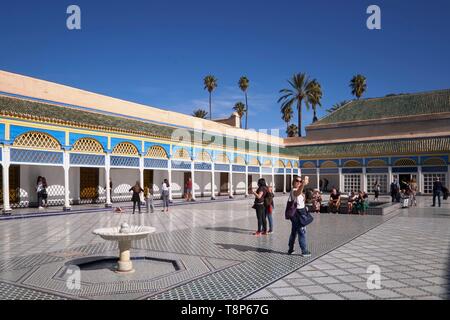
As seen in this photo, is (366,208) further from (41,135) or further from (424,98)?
(424,98)

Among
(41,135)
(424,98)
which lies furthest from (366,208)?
(424,98)

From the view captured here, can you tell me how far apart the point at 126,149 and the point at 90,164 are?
2.39m

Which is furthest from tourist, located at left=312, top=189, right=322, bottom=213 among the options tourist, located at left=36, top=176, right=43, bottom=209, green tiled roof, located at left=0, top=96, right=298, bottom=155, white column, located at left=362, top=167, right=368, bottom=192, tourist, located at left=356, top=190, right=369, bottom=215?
white column, located at left=362, top=167, right=368, bottom=192

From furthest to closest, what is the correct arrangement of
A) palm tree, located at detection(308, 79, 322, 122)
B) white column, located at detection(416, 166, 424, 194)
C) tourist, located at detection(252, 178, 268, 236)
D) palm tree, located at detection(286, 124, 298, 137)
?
1. palm tree, located at detection(286, 124, 298, 137)
2. palm tree, located at detection(308, 79, 322, 122)
3. white column, located at detection(416, 166, 424, 194)
4. tourist, located at detection(252, 178, 268, 236)

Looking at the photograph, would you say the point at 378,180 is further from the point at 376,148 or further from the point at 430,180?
the point at 430,180

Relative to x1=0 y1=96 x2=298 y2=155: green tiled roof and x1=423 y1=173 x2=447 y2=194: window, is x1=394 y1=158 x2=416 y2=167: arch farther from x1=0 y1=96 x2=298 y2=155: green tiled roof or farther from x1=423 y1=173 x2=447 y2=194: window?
x1=0 y1=96 x2=298 y2=155: green tiled roof

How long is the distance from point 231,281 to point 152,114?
22.4 m

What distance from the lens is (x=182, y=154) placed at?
74.6 ft

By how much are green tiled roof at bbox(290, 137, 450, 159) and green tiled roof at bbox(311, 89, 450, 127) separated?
403cm

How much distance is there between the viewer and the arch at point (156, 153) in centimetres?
2045

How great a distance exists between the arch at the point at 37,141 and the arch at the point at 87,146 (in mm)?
1027

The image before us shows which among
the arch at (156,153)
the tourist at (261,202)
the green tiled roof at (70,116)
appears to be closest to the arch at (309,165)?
the green tiled roof at (70,116)

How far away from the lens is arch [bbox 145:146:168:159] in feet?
67.1
